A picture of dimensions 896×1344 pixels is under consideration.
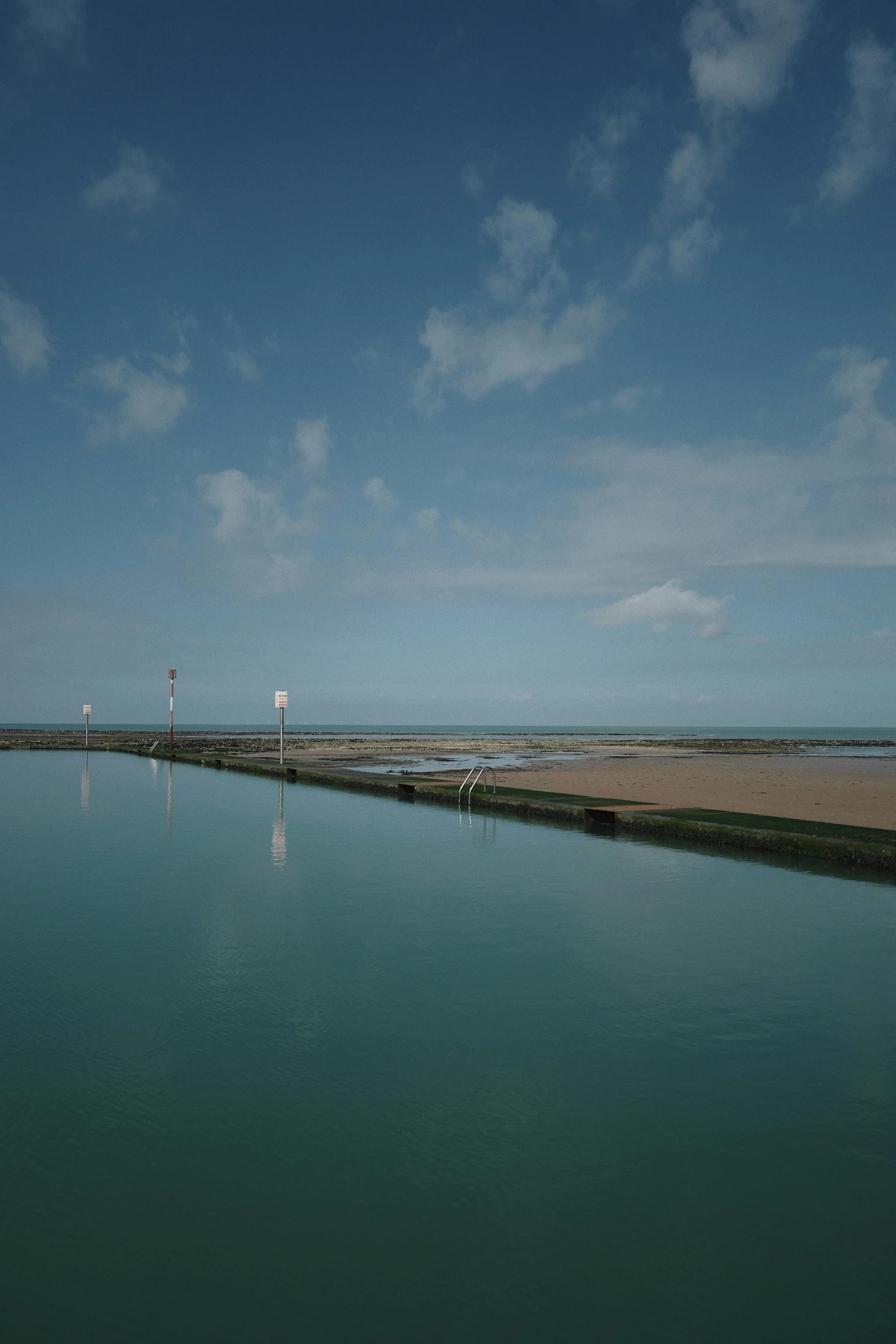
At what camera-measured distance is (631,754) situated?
5462cm

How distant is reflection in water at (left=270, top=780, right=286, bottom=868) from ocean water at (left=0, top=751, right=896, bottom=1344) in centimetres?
234

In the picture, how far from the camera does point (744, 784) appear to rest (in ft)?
93.0

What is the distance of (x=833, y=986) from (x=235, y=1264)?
18.0 feet

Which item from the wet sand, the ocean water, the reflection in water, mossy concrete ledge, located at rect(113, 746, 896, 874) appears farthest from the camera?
the wet sand

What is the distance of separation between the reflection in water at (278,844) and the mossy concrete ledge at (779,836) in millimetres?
6114

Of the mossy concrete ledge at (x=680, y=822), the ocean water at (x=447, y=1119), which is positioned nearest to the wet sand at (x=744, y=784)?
the mossy concrete ledge at (x=680, y=822)

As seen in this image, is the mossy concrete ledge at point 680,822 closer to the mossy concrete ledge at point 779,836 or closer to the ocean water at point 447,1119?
the mossy concrete ledge at point 779,836

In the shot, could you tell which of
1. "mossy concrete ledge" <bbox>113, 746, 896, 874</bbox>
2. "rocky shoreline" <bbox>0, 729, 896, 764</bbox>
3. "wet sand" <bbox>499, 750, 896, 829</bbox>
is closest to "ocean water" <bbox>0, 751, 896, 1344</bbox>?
"mossy concrete ledge" <bbox>113, 746, 896, 874</bbox>

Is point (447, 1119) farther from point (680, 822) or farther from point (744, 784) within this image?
point (744, 784)

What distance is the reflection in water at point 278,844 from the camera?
41.2ft

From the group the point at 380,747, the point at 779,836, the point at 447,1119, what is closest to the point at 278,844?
the point at 779,836

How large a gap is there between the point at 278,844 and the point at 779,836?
7.97 m

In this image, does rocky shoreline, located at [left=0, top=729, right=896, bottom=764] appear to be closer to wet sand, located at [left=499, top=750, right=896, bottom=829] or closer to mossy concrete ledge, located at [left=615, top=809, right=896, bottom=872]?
wet sand, located at [left=499, top=750, right=896, bottom=829]

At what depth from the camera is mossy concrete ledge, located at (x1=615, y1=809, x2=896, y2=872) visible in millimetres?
11773
